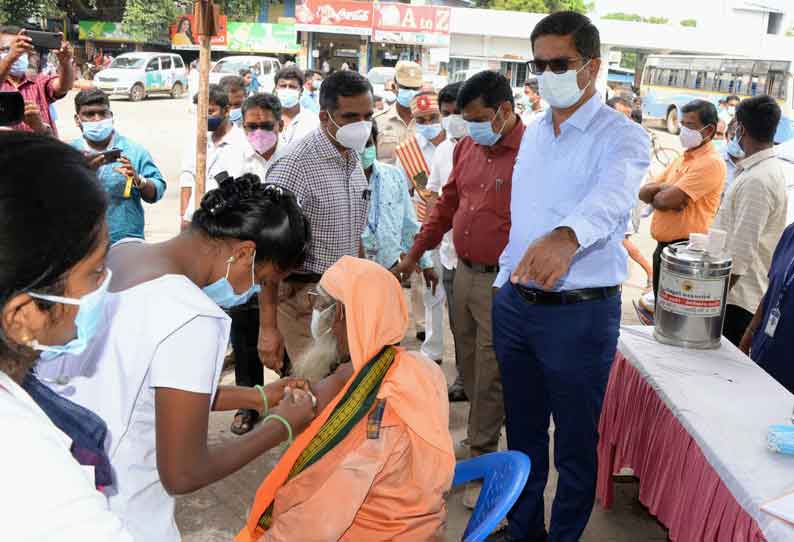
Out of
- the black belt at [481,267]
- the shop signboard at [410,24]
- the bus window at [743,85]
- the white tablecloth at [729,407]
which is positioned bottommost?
the white tablecloth at [729,407]

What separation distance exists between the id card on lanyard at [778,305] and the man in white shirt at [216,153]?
2.86 m

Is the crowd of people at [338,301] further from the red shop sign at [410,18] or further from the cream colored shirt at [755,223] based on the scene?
the red shop sign at [410,18]

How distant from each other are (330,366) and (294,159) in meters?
1.23

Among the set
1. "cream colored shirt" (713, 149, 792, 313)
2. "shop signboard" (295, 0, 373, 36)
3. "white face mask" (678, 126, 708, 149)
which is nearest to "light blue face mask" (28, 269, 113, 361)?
"cream colored shirt" (713, 149, 792, 313)

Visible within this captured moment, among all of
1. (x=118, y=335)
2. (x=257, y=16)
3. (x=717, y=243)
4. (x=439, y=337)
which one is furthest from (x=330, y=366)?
(x=257, y=16)

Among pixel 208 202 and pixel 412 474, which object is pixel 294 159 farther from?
pixel 412 474

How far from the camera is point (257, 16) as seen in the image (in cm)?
3475

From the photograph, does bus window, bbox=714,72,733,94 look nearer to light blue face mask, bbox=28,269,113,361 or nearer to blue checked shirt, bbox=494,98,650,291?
blue checked shirt, bbox=494,98,650,291

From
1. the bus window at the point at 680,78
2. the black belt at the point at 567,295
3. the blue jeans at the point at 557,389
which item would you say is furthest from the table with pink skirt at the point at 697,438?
the bus window at the point at 680,78

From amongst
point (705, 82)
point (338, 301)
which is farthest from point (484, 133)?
point (705, 82)

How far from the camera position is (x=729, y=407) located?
238 cm

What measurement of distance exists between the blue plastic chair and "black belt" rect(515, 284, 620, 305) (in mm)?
609

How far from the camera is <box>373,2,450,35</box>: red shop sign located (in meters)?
30.7

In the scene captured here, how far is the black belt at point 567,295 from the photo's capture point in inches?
93.7
